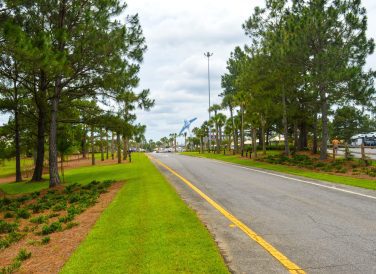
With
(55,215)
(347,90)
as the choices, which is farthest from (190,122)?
(55,215)

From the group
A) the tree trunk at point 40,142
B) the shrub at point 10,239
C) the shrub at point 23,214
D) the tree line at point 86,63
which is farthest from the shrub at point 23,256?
the tree trunk at point 40,142

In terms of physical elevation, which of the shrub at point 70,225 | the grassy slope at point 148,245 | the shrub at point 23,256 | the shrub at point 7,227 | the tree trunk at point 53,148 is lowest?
the shrub at point 7,227

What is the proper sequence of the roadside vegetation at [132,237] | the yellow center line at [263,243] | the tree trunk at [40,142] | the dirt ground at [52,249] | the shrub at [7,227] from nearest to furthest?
the yellow center line at [263,243] → the roadside vegetation at [132,237] → the dirt ground at [52,249] → the shrub at [7,227] → the tree trunk at [40,142]

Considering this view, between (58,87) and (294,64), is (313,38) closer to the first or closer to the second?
(294,64)

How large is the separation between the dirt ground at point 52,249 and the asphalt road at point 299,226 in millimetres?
2585

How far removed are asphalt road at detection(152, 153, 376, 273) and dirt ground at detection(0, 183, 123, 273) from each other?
2585 millimetres

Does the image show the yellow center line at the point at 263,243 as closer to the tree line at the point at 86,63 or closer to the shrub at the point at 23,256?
the shrub at the point at 23,256

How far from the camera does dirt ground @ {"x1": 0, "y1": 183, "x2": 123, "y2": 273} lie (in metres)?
6.39

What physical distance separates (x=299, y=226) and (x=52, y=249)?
4.70 metres

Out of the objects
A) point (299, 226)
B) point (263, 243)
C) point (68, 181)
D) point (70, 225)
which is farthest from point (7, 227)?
point (68, 181)

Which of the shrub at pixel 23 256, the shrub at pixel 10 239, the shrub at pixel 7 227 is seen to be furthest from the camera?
the shrub at pixel 7 227

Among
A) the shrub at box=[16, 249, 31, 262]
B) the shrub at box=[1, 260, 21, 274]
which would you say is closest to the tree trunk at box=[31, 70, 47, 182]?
the shrub at box=[16, 249, 31, 262]

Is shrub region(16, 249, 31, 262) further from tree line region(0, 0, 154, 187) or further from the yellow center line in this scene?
tree line region(0, 0, 154, 187)

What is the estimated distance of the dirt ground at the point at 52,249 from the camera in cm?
639
